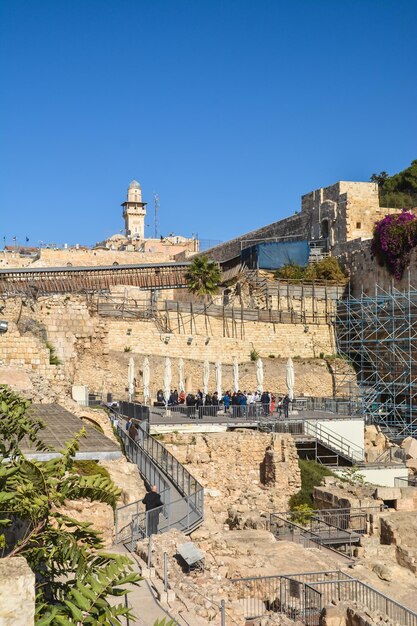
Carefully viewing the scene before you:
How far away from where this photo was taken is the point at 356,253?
38031mm

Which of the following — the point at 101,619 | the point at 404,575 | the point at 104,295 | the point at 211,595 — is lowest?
the point at 404,575

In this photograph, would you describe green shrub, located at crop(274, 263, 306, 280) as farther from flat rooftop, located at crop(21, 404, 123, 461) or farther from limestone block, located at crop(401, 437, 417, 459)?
flat rooftop, located at crop(21, 404, 123, 461)

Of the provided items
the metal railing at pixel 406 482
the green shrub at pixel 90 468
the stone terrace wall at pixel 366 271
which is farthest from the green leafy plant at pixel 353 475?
the stone terrace wall at pixel 366 271

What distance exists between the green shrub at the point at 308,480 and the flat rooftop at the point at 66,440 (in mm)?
7477

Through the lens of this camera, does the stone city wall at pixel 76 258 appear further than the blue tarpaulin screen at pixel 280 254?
Yes

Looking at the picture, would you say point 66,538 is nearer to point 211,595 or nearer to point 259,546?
point 211,595

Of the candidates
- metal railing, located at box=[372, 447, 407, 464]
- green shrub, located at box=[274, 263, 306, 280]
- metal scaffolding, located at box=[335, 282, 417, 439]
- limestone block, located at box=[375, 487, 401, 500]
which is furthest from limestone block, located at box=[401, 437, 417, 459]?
green shrub, located at box=[274, 263, 306, 280]

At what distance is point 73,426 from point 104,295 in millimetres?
21099

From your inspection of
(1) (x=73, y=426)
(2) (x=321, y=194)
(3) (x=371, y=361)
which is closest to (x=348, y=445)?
(3) (x=371, y=361)

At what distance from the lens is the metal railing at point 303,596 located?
10742 millimetres

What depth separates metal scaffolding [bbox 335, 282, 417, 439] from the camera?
31078 mm

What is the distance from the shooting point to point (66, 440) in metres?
11.3

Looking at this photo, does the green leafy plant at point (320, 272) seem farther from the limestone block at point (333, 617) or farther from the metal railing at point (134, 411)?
the limestone block at point (333, 617)

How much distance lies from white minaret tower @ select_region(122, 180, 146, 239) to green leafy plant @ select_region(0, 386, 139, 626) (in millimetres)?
75820
